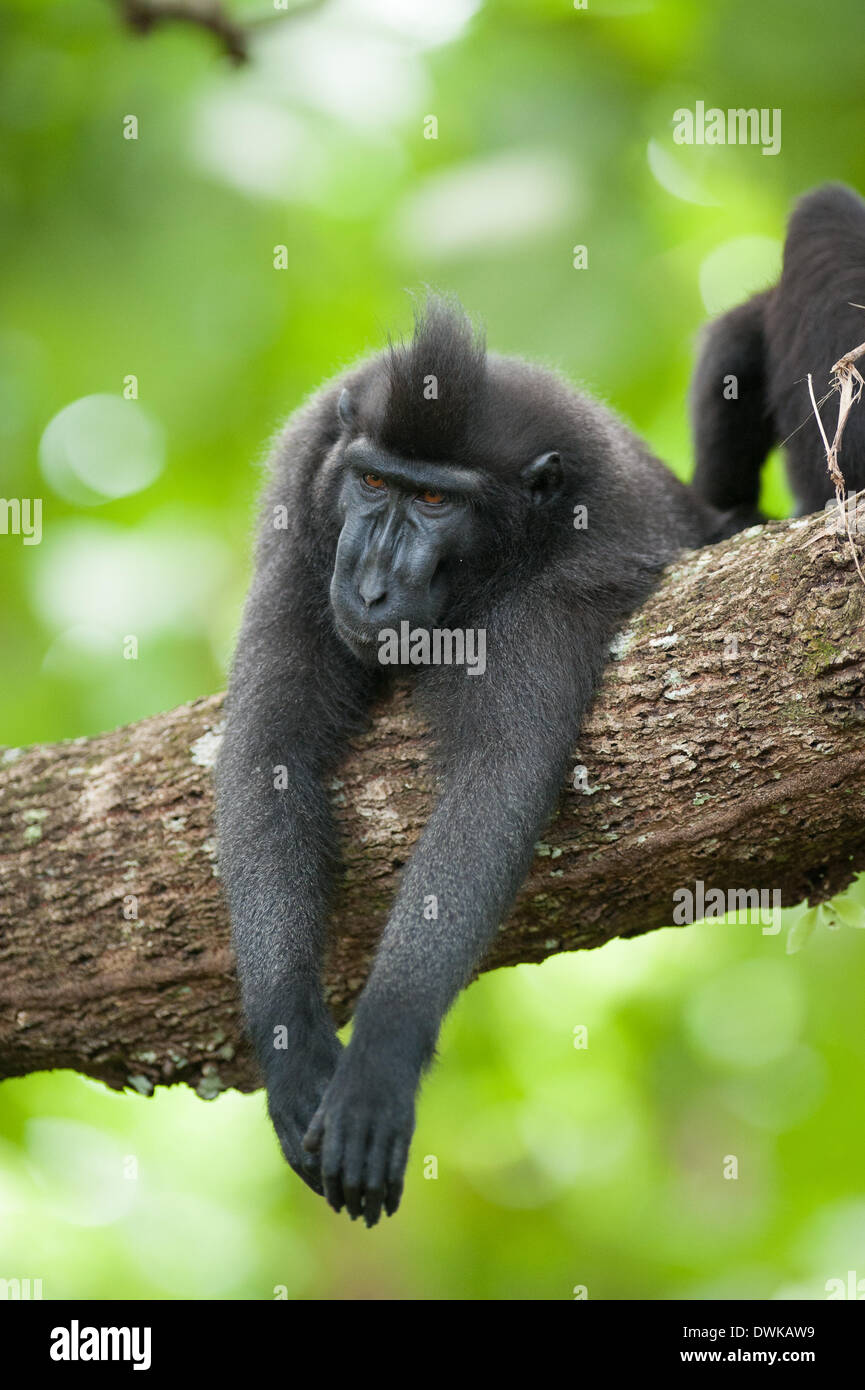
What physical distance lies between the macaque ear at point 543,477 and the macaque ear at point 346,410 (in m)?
0.90

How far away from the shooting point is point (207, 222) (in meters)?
8.87

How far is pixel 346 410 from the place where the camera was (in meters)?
6.54

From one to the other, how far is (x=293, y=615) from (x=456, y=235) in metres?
3.37

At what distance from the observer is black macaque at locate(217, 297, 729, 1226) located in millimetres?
5238

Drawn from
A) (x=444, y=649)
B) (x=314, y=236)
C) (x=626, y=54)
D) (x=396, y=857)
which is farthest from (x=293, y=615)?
(x=626, y=54)

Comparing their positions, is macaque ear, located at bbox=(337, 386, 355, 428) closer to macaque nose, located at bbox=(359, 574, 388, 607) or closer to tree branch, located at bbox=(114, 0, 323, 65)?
macaque nose, located at bbox=(359, 574, 388, 607)

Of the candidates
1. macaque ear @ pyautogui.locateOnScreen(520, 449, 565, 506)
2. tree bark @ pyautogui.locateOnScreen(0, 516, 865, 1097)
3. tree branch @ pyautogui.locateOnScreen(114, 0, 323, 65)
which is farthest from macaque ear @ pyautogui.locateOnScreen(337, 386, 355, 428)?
tree branch @ pyautogui.locateOnScreen(114, 0, 323, 65)

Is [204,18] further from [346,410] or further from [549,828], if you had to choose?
[549,828]

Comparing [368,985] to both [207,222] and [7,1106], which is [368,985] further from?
[207,222]

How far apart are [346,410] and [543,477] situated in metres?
1.04

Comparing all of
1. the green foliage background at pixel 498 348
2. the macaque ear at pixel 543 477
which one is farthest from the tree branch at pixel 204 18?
the macaque ear at pixel 543 477

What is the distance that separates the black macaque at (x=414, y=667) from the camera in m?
5.24

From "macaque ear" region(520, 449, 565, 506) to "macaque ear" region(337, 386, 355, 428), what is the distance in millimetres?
904

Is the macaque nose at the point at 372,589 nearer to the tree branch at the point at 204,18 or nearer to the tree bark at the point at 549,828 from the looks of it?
the tree bark at the point at 549,828
